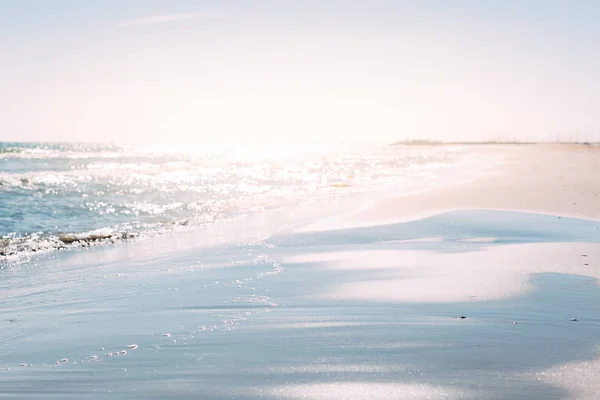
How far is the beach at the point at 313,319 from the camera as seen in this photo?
3756mm

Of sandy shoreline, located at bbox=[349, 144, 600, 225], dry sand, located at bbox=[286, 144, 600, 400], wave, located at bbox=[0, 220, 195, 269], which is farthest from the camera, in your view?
sandy shoreline, located at bbox=[349, 144, 600, 225]

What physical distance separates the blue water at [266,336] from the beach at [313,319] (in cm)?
2

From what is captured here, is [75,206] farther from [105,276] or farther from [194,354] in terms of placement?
[194,354]

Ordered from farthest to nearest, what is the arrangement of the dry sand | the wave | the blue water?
1. the wave
2. the dry sand
3. the blue water

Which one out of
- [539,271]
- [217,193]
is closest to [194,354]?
[539,271]

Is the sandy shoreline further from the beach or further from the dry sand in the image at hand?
the beach

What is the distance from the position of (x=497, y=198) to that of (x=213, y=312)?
1512 centimetres

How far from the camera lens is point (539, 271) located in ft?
24.1

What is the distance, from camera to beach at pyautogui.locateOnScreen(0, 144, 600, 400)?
148 inches

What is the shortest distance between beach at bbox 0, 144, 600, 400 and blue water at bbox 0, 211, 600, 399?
0.02m

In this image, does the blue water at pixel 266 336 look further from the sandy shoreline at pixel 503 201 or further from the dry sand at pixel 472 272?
the sandy shoreline at pixel 503 201

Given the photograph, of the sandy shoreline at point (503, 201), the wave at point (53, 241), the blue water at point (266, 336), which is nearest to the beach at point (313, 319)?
the blue water at point (266, 336)

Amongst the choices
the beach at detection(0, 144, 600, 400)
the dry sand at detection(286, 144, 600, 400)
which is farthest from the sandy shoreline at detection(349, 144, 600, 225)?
A: the beach at detection(0, 144, 600, 400)

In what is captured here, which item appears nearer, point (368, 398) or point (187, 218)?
point (368, 398)
